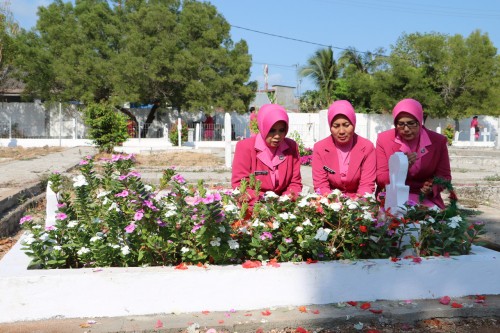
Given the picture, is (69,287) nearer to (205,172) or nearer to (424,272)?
(424,272)

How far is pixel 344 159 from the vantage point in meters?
4.18

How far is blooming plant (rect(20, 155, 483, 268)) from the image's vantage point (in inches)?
117

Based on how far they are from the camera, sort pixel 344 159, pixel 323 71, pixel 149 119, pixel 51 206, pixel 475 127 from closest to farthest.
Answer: pixel 51 206 < pixel 344 159 < pixel 475 127 < pixel 149 119 < pixel 323 71

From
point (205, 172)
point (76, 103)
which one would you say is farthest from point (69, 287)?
point (76, 103)

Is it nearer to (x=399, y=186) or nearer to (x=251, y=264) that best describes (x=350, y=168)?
(x=399, y=186)

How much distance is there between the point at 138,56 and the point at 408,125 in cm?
2449

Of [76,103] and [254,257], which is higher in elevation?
[76,103]

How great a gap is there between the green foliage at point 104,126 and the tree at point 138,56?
10.0 m

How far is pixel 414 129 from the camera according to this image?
4105 mm

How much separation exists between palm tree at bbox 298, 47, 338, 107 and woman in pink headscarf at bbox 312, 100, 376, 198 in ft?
111

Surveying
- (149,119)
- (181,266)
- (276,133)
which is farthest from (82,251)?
(149,119)

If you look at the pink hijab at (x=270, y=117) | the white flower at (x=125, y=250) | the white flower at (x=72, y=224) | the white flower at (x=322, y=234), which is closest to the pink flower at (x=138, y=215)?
the white flower at (x=125, y=250)

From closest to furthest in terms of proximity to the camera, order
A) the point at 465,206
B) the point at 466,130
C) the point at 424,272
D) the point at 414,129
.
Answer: the point at 424,272 < the point at 414,129 < the point at 465,206 < the point at 466,130

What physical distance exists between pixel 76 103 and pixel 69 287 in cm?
2964
